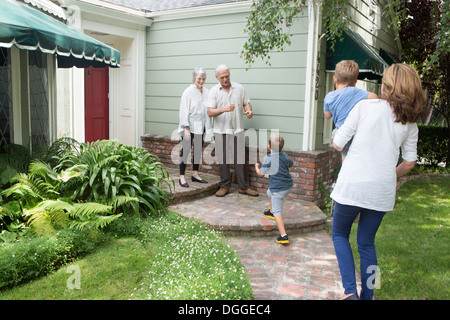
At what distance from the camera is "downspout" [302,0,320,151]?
19.1ft

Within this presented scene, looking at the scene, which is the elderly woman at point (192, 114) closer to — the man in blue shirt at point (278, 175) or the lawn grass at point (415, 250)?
the man in blue shirt at point (278, 175)

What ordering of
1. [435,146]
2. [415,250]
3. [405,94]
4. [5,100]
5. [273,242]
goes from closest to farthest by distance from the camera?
[405,94], [415,250], [273,242], [5,100], [435,146]

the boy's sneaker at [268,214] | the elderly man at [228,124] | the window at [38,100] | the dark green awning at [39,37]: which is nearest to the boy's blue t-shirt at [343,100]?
the boy's sneaker at [268,214]

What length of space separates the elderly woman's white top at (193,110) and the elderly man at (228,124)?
24 cm

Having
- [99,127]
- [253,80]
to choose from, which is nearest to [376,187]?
[253,80]

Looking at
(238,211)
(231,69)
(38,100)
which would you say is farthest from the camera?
(231,69)

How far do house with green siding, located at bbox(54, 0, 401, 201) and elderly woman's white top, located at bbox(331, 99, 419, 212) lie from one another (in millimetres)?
3170

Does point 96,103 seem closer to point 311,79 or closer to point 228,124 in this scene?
point 228,124

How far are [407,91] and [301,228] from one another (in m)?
2.72

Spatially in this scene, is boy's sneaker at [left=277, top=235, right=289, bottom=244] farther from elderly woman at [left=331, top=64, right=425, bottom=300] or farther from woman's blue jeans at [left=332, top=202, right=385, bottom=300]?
elderly woman at [left=331, top=64, right=425, bottom=300]

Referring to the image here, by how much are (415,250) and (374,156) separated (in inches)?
84.6

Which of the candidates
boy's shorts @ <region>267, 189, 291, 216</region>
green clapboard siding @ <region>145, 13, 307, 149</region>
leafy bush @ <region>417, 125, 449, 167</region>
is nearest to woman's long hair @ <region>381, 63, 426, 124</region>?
boy's shorts @ <region>267, 189, 291, 216</region>

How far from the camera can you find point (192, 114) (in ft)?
19.8

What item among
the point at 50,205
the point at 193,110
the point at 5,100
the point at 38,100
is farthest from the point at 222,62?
the point at 50,205
